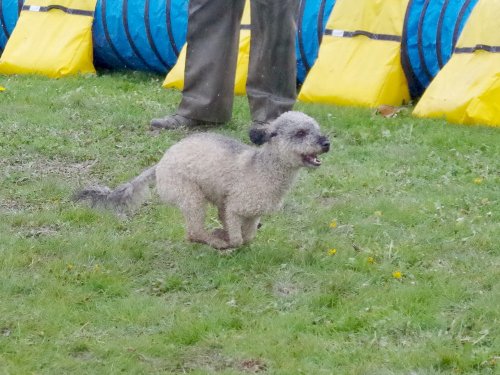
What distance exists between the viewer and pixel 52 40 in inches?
467

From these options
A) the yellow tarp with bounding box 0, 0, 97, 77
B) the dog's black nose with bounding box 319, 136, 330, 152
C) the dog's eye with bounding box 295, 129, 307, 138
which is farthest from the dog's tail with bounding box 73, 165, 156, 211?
the yellow tarp with bounding box 0, 0, 97, 77

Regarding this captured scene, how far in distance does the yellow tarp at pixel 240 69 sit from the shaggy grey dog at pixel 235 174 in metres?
4.26

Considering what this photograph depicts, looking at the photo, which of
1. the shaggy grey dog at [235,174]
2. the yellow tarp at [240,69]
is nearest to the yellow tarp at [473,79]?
the yellow tarp at [240,69]

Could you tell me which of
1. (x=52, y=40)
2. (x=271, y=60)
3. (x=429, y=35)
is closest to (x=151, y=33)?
(x=52, y=40)

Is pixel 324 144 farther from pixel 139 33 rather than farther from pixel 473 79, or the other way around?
pixel 139 33

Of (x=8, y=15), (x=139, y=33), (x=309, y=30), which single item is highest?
(x=309, y=30)

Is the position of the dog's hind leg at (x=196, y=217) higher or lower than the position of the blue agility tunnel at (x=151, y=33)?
higher

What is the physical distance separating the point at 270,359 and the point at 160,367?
485 mm

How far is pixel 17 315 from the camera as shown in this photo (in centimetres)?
515

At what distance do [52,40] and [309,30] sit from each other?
3.03 metres

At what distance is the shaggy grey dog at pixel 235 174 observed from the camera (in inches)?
227

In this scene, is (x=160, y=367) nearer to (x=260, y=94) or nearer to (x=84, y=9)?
(x=260, y=94)

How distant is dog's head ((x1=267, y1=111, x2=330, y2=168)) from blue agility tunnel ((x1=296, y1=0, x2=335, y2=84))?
4.99 metres

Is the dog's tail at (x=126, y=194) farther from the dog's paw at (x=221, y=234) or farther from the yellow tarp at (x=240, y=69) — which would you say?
the yellow tarp at (x=240, y=69)
